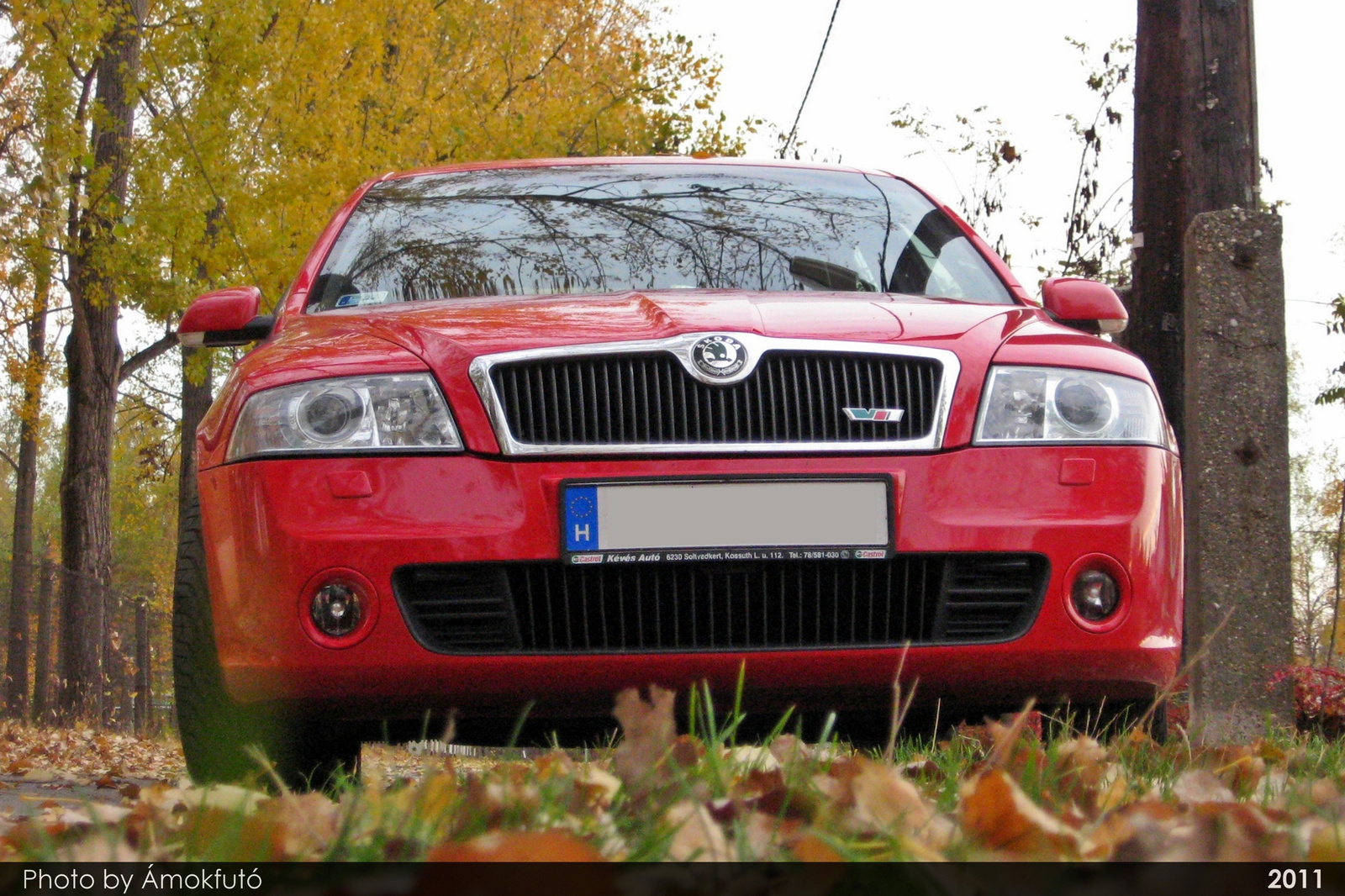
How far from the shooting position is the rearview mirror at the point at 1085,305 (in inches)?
148

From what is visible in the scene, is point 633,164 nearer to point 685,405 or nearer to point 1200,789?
point 685,405

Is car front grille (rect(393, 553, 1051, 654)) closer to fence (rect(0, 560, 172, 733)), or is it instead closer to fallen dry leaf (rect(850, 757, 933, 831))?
fallen dry leaf (rect(850, 757, 933, 831))

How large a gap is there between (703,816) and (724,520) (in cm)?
131

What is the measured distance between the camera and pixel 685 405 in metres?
2.88

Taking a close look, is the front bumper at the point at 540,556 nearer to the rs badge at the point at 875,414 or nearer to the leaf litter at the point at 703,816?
the rs badge at the point at 875,414

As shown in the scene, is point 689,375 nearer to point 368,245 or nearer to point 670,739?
point 670,739

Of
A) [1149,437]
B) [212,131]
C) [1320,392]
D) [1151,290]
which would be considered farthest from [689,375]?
[1320,392]

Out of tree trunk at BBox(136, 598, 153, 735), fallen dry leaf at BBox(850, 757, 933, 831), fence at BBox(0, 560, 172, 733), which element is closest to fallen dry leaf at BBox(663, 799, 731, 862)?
fallen dry leaf at BBox(850, 757, 933, 831)

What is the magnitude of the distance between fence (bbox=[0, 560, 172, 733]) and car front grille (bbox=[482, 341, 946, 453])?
1264 cm

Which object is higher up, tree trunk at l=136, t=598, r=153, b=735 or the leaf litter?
the leaf litter

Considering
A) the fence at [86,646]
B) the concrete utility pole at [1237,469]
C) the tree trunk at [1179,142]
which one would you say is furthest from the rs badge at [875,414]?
the fence at [86,646]

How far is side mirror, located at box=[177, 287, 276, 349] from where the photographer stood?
3.77 metres

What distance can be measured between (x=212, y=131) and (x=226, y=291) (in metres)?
10.0

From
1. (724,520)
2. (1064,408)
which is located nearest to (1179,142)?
(1064,408)
